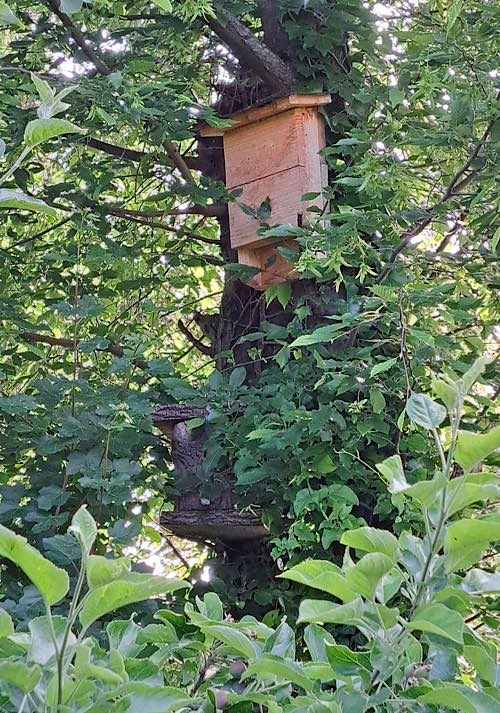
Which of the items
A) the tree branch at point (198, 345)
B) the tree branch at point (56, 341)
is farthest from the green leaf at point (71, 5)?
the tree branch at point (198, 345)

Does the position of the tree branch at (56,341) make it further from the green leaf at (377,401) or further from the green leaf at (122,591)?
the green leaf at (122,591)

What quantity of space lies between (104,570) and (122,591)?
19mm

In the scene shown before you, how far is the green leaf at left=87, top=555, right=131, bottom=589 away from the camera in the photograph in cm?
48

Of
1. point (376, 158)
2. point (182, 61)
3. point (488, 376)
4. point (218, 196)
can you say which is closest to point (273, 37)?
point (182, 61)

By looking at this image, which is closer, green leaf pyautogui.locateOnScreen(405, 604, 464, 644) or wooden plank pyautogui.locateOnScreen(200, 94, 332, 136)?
green leaf pyautogui.locateOnScreen(405, 604, 464, 644)

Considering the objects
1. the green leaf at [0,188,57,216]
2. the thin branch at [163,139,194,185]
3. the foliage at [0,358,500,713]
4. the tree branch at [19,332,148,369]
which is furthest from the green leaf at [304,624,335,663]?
the thin branch at [163,139,194,185]

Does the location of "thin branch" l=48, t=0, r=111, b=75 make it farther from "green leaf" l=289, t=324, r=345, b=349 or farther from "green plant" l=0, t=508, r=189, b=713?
"green plant" l=0, t=508, r=189, b=713

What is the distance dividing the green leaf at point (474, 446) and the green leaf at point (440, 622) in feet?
0.30

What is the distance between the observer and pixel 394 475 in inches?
23.3

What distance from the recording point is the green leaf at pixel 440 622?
1.78ft

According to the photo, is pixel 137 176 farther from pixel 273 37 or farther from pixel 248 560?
pixel 248 560

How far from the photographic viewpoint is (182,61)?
2.14 metres

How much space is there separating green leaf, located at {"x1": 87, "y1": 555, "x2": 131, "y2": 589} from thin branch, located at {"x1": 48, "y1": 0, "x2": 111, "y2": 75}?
1.60m

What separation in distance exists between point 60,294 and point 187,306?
1.10ft
